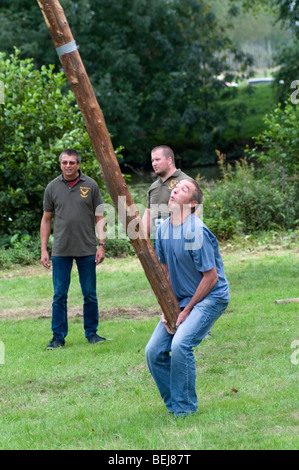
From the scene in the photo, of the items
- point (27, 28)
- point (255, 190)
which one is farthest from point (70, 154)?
point (27, 28)

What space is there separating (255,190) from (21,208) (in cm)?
508

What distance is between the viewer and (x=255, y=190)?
15844 millimetres

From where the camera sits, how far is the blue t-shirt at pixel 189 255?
507cm

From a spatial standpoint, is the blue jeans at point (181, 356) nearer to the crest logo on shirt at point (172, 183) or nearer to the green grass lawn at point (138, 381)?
the green grass lawn at point (138, 381)

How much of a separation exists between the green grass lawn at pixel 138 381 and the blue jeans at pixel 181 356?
137 mm

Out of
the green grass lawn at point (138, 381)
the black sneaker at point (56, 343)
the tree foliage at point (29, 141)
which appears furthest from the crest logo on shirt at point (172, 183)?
the tree foliage at point (29, 141)

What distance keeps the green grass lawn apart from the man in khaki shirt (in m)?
0.33

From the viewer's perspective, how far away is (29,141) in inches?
601

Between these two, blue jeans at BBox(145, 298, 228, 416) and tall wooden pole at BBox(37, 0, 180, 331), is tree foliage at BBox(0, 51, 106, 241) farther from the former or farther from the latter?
blue jeans at BBox(145, 298, 228, 416)

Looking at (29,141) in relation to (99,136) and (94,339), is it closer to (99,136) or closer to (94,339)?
(94,339)

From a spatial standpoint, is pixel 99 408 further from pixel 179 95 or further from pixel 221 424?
pixel 179 95

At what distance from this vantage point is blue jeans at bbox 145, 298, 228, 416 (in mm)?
5039

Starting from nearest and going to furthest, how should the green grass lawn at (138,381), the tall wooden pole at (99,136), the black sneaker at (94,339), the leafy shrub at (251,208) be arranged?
the green grass lawn at (138,381) → the tall wooden pole at (99,136) → the black sneaker at (94,339) → the leafy shrub at (251,208)

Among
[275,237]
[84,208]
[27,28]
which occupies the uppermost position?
[27,28]
